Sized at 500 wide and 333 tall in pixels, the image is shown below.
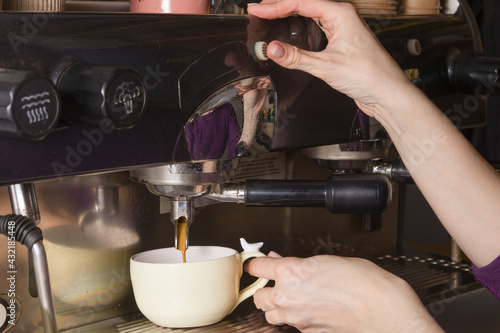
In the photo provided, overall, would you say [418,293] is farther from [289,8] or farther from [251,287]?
[289,8]

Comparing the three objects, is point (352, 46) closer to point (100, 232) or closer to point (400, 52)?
point (400, 52)

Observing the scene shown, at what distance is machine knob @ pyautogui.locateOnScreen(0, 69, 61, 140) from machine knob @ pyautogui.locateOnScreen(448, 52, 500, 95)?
0.59 metres

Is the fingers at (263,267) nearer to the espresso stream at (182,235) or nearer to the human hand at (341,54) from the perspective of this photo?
the espresso stream at (182,235)

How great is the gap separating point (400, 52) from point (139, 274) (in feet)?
1.38

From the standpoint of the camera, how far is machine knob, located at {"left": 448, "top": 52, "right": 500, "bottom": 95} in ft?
2.64

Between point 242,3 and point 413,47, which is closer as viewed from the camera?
point 242,3

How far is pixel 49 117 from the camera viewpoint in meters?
0.41

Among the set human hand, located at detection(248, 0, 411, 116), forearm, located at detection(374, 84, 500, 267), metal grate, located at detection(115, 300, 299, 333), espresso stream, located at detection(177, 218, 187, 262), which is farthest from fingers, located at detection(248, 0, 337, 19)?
metal grate, located at detection(115, 300, 299, 333)

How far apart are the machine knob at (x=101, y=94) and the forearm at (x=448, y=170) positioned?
0.32 metres

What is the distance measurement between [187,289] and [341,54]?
0.30m

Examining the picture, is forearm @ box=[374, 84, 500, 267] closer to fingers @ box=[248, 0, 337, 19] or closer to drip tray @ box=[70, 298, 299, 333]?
fingers @ box=[248, 0, 337, 19]

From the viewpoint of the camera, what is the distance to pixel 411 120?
68cm

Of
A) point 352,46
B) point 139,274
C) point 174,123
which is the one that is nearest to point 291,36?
point 352,46

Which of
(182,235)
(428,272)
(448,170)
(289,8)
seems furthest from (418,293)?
(289,8)
